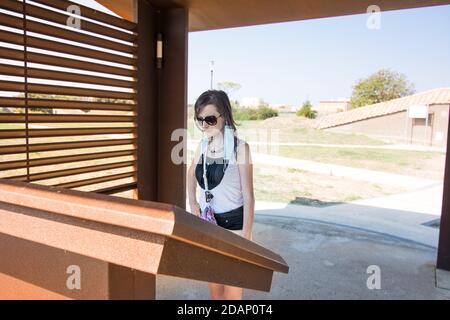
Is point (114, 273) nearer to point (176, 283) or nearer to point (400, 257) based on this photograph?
point (176, 283)

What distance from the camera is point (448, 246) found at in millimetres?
3506

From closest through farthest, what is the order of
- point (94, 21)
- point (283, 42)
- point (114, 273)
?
point (114, 273) → point (94, 21) → point (283, 42)

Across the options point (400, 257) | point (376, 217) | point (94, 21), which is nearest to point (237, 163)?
point (94, 21)

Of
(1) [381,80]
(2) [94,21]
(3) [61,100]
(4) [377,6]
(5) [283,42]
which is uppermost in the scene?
(5) [283,42]

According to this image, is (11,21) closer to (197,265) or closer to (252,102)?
(197,265)

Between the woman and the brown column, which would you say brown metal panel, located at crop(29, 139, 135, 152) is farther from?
the woman

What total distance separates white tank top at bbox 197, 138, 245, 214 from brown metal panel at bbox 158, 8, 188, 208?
1.87m

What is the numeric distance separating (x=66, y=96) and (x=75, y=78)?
154 millimetres

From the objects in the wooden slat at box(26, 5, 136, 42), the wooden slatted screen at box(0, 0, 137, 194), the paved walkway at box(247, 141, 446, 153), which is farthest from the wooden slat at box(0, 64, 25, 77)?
the paved walkway at box(247, 141, 446, 153)

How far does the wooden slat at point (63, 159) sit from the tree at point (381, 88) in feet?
74.5

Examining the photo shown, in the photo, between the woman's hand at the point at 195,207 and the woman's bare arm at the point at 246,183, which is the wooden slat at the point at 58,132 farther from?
the woman's bare arm at the point at 246,183

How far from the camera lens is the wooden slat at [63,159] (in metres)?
2.37

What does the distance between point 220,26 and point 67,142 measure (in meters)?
2.38

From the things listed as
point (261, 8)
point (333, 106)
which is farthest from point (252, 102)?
point (261, 8)
